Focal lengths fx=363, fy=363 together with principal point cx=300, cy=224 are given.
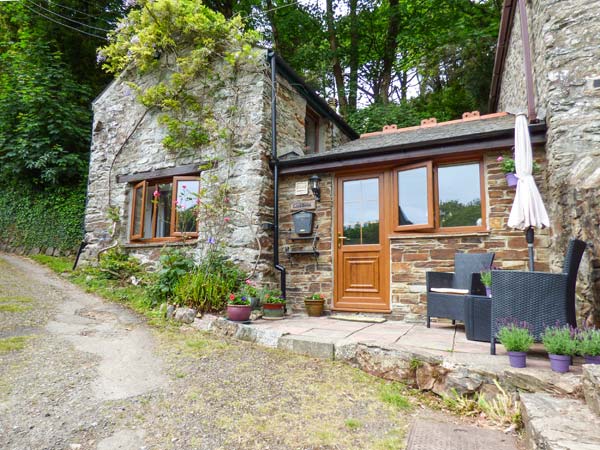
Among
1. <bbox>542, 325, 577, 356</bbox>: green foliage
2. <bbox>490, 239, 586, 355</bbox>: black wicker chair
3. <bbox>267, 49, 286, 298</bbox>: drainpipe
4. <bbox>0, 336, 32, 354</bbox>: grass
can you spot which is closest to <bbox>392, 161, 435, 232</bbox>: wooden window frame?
<bbox>267, 49, 286, 298</bbox>: drainpipe

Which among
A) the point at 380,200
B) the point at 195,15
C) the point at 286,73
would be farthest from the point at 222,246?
the point at 195,15

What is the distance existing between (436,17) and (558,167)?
470 inches

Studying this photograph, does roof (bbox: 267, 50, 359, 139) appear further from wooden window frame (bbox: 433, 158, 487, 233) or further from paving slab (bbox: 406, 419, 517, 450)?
paving slab (bbox: 406, 419, 517, 450)

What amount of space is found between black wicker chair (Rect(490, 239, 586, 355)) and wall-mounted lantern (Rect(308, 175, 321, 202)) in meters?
3.26

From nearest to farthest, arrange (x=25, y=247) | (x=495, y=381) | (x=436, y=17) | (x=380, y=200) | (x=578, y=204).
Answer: (x=495, y=381)
(x=578, y=204)
(x=380, y=200)
(x=25, y=247)
(x=436, y=17)

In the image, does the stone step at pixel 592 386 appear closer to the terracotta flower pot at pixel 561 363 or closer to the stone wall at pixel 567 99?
the terracotta flower pot at pixel 561 363

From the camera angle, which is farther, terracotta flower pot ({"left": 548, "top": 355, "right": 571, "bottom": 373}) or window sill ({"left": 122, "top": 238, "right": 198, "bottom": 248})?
window sill ({"left": 122, "top": 238, "right": 198, "bottom": 248})

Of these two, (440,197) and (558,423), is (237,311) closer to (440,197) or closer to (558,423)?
(440,197)

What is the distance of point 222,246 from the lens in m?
5.89

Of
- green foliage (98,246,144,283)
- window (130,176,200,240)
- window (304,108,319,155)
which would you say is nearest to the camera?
window (130,176,200,240)

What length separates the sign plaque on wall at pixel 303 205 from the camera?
5.89m

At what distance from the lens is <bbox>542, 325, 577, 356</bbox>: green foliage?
249cm

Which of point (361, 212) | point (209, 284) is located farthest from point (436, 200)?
point (209, 284)

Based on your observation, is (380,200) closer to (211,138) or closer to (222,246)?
(222,246)
